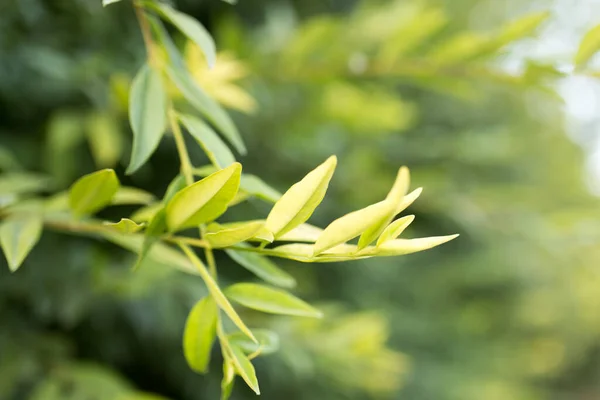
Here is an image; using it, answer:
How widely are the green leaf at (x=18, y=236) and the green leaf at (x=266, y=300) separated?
0.09 m

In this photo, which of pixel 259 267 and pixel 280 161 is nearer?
pixel 259 267

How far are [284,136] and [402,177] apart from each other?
395mm

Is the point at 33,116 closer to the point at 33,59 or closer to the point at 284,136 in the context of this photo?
the point at 33,59

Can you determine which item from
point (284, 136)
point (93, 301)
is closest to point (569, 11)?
point (284, 136)

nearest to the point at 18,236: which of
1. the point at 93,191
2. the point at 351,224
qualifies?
the point at 93,191

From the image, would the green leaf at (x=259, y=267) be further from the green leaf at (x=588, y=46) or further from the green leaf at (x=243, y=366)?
the green leaf at (x=588, y=46)

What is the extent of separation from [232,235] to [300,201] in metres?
0.02

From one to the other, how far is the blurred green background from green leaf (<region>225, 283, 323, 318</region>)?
185mm

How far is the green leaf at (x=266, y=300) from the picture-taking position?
19 centimetres

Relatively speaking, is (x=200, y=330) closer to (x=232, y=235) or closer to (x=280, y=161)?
(x=232, y=235)

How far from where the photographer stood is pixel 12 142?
42cm

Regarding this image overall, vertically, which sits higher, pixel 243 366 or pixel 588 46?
pixel 588 46

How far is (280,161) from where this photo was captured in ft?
1.83

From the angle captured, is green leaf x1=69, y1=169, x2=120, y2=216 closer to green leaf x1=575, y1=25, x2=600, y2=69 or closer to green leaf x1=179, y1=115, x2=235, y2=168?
green leaf x1=179, y1=115, x2=235, y2=168
